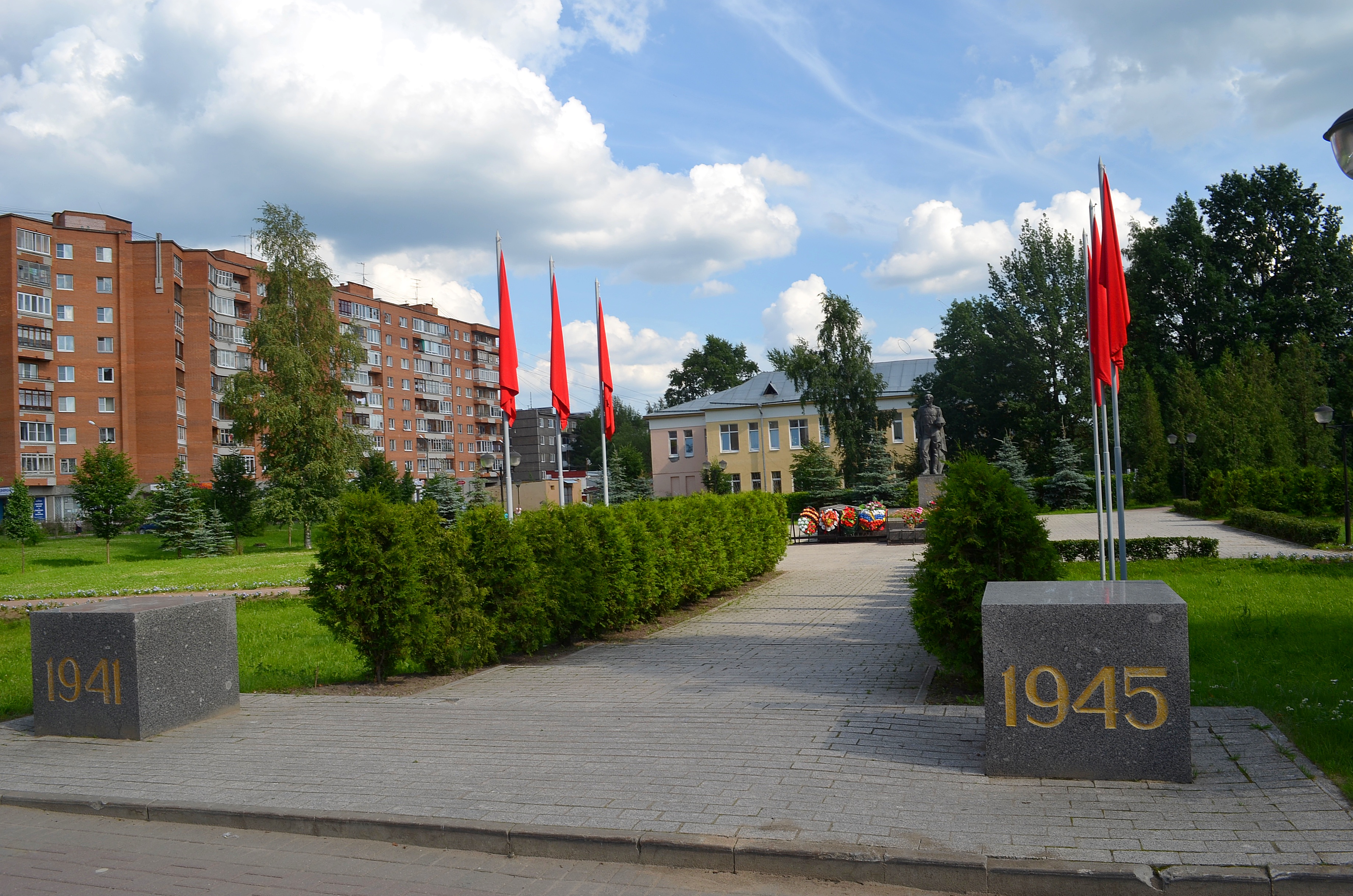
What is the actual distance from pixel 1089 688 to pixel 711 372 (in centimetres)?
8813

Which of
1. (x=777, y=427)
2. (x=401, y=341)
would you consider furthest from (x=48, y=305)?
(x=777, y=427)

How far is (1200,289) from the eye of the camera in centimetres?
5206

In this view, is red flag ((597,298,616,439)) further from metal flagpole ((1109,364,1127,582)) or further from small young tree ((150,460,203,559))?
small young tree ((150,460,203,559))

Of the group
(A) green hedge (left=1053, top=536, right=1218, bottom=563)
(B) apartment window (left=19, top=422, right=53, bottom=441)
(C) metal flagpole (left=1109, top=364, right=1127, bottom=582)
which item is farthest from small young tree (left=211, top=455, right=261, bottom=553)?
(C) metal flagpole (left=1109, top=364, right=1127, bottom=582)

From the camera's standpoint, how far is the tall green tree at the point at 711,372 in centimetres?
9212

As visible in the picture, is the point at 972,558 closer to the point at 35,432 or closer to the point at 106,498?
the point at 106,498

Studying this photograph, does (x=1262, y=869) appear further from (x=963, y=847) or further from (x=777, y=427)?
(x=777, y=427)

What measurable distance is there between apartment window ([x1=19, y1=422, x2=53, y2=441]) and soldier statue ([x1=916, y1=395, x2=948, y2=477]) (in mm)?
54518

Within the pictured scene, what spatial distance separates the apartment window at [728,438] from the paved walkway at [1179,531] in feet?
103

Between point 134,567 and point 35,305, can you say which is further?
point 35,305

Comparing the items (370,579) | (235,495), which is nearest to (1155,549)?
(370,579)

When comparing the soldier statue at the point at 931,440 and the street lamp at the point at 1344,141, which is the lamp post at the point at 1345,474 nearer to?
the soldier statue at the point at 931,440

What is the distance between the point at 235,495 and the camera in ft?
146

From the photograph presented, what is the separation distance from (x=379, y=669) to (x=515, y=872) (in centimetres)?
498
